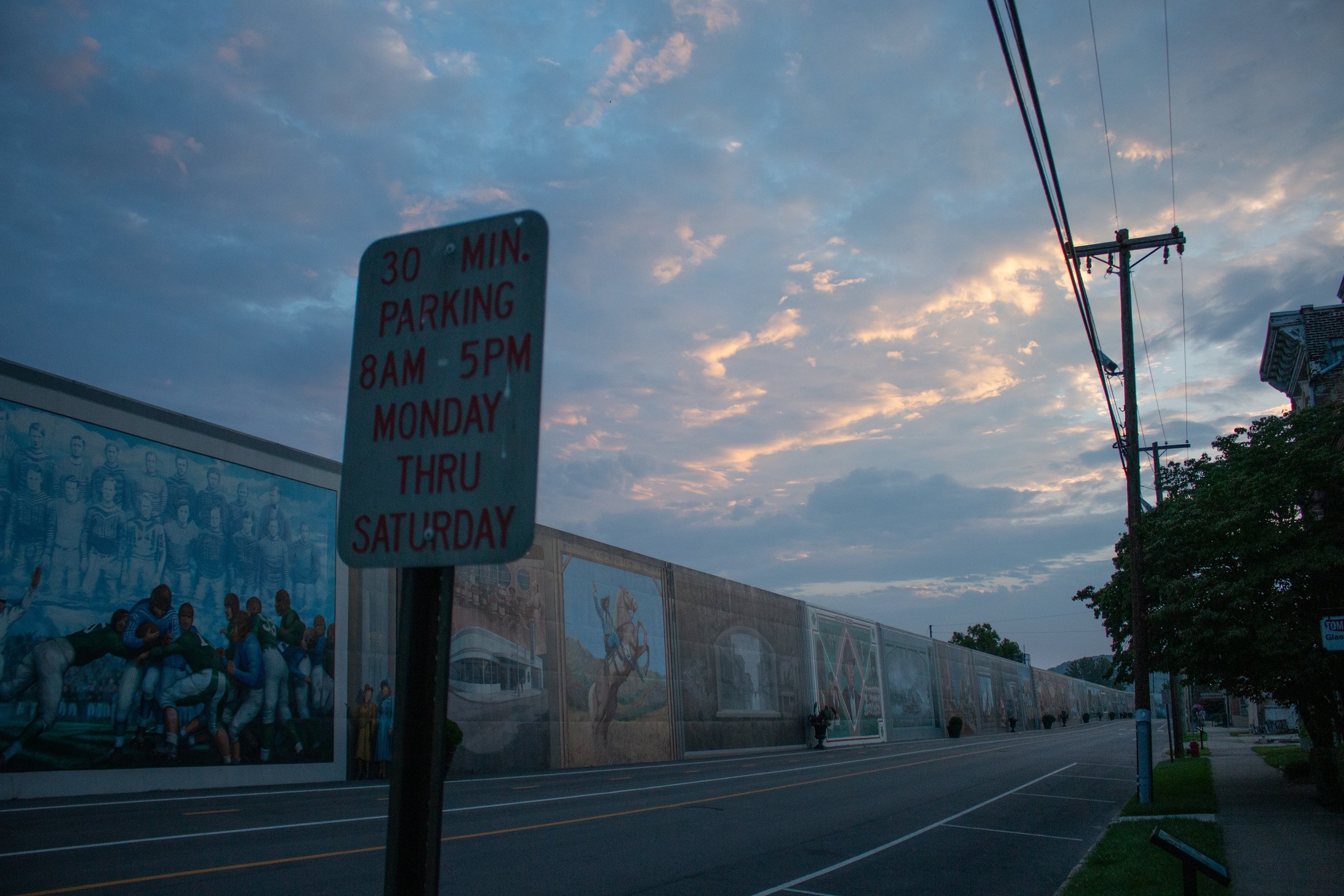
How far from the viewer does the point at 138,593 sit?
65.2 ft

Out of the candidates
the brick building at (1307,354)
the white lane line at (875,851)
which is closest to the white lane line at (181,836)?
the white lane line at (875,851)

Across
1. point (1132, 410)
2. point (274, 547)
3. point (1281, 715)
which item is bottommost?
point (1281, 715)

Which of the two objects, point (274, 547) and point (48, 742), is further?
point (274, 547)

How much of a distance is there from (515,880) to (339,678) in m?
17.5

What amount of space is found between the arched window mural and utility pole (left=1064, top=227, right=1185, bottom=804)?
92.7 feet

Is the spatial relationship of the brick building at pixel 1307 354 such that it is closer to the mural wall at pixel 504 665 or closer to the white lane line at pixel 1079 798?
the white lane line at pixel 1079 798

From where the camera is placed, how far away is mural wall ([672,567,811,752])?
44281mm

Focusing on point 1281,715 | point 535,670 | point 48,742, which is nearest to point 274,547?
point 48,742

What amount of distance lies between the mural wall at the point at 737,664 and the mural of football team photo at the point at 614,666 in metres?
2.39

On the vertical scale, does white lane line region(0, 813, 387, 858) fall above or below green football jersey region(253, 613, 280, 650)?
below

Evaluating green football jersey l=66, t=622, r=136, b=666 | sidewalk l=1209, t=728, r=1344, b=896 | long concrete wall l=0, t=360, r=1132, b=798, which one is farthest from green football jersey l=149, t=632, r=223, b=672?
sidewalk l=1209, t=728, r=1344, b=896

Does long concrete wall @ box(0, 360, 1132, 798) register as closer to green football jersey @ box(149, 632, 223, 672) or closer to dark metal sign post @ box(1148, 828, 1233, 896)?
green football jersey @ box(149, 632, 223, 672)

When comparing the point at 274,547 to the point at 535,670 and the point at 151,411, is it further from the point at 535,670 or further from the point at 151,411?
the point at 535,670

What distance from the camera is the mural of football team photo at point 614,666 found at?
3547 cm
